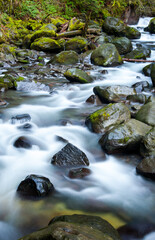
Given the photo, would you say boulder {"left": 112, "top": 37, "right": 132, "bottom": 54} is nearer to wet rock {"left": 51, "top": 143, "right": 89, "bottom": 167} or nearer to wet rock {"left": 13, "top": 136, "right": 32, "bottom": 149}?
wet rock {"left": 13, "top": 136, "right": 32, "bottom": 149}

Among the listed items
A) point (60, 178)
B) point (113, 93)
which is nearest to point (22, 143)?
point (60, 178)

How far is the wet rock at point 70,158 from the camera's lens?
140 inches

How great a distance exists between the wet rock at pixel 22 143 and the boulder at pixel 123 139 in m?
1.39

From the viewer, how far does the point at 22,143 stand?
4141mm

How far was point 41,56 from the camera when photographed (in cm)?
1171

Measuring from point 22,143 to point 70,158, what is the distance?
42.2 inches

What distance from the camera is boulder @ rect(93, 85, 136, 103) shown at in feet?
19.7

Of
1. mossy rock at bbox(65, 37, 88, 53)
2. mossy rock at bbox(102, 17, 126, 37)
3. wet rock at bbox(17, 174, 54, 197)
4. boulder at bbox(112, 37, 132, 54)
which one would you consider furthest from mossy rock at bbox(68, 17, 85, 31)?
wet rock at bbox(17, 174, 54, 197)

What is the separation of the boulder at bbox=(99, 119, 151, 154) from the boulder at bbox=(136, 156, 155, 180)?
1.77 ft

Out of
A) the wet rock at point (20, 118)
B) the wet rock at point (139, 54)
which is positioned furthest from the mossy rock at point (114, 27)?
the wet rock at point (20, 118)

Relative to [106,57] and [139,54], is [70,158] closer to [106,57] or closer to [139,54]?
[106,57]

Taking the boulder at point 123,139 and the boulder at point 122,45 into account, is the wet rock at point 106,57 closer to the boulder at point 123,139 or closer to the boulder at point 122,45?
the boulder at point 122,45

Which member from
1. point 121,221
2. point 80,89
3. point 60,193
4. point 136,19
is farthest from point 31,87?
point 136,19

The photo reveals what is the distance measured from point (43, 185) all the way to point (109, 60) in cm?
814
